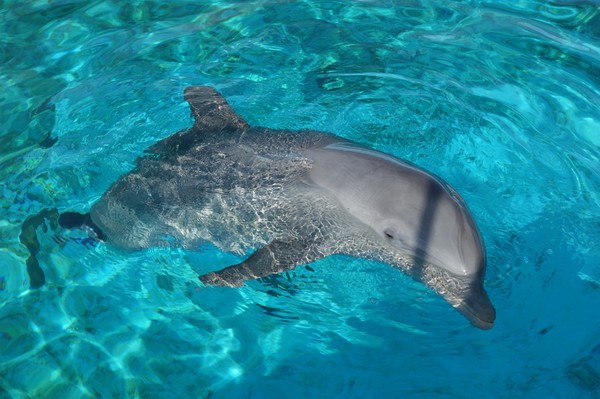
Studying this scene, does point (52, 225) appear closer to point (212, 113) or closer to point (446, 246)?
point (212, 113)

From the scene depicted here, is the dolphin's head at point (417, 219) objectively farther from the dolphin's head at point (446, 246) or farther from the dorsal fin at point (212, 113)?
the dorsal fin at point (212, 113)

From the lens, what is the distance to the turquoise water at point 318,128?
513 centimetres

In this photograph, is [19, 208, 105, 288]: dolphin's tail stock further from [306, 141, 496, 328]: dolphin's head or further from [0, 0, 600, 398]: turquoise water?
[306, 141, 496, 328]: dolphin's head

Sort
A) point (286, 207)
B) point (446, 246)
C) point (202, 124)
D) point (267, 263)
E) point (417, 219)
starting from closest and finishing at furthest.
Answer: point (446, 246)
point (417, 219)
point (267, 263)
point (286, 207)
point (202, 124)

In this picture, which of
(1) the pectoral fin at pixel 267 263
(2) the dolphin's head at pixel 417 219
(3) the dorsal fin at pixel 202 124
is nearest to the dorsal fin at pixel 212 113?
(3) the dorsal fin at pixel 202 124

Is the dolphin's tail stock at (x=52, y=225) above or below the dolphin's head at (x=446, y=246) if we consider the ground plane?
below

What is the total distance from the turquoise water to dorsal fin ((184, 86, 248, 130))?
29.8 inches

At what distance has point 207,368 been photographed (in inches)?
203

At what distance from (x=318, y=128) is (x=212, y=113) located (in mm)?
1285

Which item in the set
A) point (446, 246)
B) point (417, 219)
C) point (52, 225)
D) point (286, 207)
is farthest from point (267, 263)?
point (52, 225)

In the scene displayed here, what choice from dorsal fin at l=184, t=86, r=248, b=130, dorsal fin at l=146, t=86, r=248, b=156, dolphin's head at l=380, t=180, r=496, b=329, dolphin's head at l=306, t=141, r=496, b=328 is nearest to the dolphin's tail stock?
dorsal fin at l=146, t=86, r=248, b=156

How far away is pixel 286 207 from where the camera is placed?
5.61 metres

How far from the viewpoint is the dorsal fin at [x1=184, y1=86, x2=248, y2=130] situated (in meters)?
6.27

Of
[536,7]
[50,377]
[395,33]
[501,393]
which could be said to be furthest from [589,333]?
[536,7]
